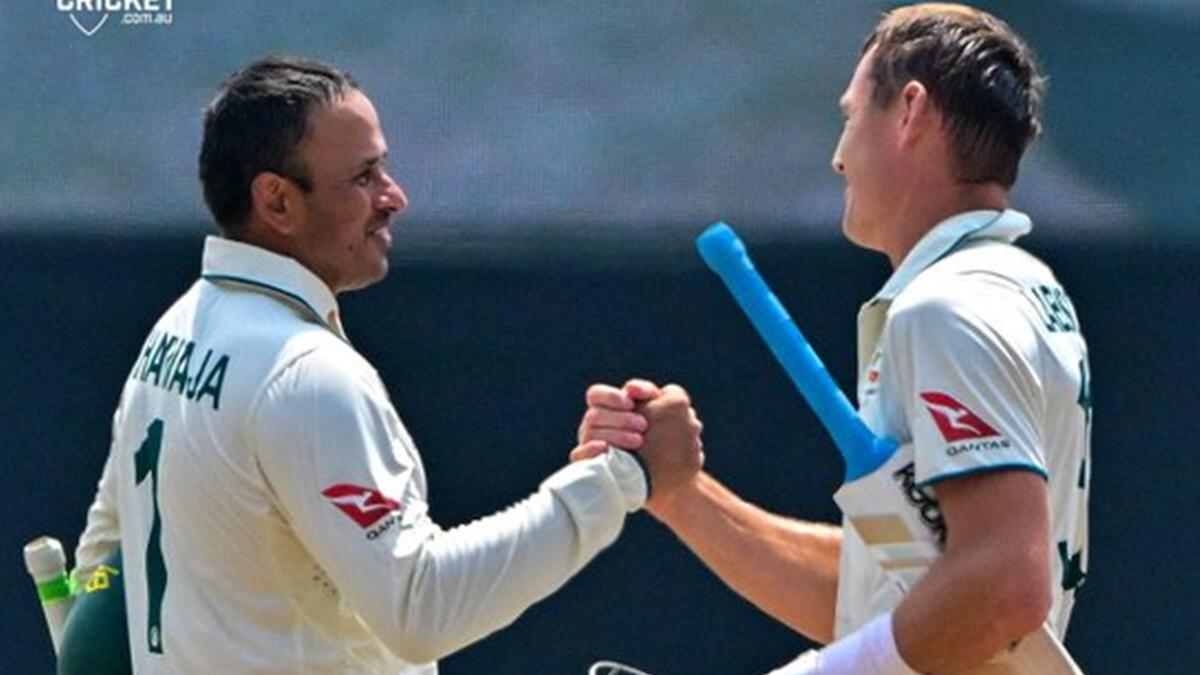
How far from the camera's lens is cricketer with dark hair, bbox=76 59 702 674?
105 inches

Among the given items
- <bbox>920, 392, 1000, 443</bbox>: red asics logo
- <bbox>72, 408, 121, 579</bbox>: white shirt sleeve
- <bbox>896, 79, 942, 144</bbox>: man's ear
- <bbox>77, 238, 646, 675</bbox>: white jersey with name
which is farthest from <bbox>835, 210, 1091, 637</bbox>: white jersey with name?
<bbox>72, 408, 121, 579</bbox>: white shirt sleeve

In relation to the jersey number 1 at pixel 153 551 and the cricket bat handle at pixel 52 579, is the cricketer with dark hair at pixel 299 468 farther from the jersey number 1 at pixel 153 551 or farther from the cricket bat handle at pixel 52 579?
the cricket bat handle at pixel 52 579

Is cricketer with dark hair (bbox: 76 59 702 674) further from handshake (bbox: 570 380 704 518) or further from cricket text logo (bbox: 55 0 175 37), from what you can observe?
cricket text logo (bbox: 55 0 175 37)

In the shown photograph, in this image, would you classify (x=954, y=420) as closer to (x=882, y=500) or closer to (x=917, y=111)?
(x=882, y=500)

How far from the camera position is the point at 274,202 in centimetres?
290

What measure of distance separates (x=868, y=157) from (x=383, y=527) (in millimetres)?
695

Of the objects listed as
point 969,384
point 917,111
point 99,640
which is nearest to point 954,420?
point 969,384

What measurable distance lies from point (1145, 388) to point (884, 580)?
1892 millimetres

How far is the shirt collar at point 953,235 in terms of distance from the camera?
2.72m

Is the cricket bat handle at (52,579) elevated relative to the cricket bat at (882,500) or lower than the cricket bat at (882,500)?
lower

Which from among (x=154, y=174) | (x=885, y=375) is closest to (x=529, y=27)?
(x=154, y=174)

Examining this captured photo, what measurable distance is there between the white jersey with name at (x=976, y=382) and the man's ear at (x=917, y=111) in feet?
0.35

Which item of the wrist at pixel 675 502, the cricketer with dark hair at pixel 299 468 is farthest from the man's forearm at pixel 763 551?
the cricketer with dark hair at pixel 299 468

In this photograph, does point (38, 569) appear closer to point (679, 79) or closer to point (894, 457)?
point (894, 457)
